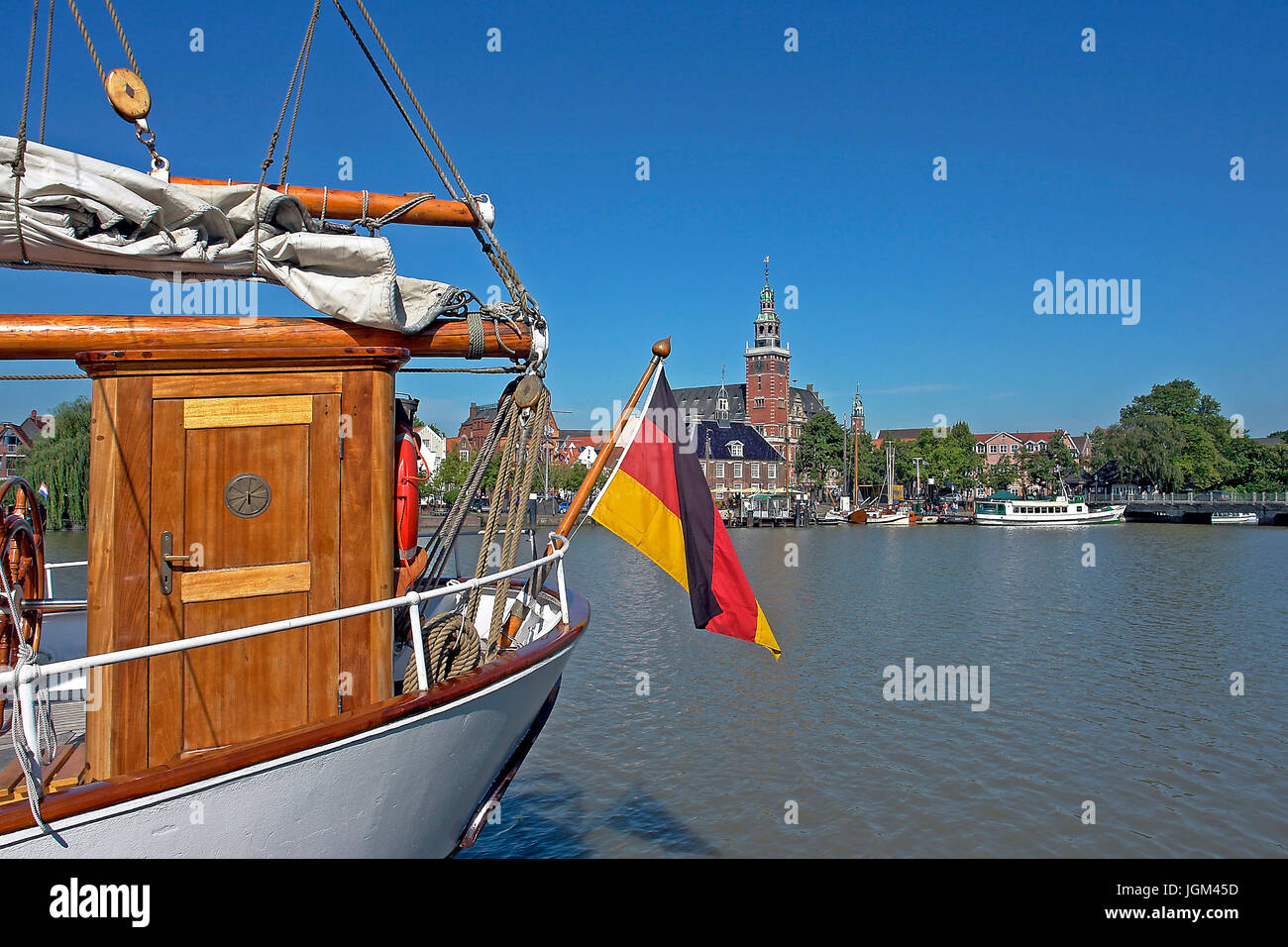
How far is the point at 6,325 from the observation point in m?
4.85

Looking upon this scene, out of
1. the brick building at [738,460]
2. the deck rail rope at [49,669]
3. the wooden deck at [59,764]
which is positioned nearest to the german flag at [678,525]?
the deck rail rope at [49,669]

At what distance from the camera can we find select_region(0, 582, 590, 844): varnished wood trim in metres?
3.93

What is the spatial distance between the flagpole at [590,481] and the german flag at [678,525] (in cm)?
13

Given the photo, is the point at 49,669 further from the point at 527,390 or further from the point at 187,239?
the point at 527,390

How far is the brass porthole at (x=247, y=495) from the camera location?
193 inches

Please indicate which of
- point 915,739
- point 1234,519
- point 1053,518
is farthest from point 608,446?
point 1234,519

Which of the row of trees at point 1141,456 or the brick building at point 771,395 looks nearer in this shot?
the row of trees at point 1141,456

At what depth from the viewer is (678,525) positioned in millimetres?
7430

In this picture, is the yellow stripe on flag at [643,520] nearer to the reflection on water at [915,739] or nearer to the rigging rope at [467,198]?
the rigging rope at [467,198]

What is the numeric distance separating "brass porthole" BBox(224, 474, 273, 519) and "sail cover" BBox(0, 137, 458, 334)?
1.08 meters
